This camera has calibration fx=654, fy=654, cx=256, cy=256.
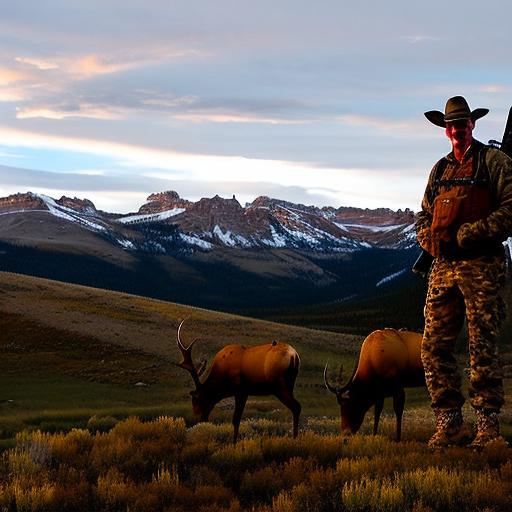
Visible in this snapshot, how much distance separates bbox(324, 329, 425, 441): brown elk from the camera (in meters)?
10.1

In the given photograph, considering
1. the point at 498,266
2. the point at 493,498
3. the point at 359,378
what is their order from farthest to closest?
1. the point at 359,378
2. the point at 498,266
3. the point at 493,498

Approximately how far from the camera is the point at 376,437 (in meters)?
8.95

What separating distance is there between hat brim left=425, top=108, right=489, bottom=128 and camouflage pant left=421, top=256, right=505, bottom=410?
5.92ft

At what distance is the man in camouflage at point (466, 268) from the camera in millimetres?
8008

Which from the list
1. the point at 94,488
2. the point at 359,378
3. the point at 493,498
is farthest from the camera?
the point at 359,378

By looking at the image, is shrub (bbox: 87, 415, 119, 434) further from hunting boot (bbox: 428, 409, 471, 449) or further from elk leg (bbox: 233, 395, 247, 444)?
hunting boot (bbox: 428, 409, 471, 449)

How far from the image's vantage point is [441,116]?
860cm

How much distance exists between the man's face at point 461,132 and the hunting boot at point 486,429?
3.35 meters

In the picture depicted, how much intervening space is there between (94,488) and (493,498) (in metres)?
3.82

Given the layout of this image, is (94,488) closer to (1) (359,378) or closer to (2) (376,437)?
(2) (376,437)

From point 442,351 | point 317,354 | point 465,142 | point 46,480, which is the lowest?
A: point 317,354

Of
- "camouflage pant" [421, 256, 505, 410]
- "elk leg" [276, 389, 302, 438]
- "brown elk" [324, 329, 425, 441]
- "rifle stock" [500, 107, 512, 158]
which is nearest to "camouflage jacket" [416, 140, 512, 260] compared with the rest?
"camouflage pant" [421, 256, 505, 410]

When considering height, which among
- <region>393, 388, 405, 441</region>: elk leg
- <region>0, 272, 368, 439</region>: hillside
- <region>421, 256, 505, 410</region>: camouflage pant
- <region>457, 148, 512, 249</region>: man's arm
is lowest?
<region>0, 272, 368, 439</region>: hillside

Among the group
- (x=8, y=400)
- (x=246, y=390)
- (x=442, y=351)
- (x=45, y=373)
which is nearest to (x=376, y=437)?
(x=442, y=351)
